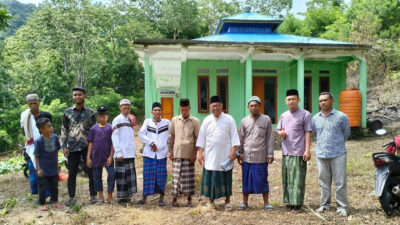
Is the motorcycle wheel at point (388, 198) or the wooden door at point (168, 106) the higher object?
the wooden door at point (168, 106)

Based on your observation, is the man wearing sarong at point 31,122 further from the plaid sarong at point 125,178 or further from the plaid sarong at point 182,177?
the plaid sarong at point 182,177

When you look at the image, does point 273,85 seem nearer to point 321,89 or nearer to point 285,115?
point 321,89

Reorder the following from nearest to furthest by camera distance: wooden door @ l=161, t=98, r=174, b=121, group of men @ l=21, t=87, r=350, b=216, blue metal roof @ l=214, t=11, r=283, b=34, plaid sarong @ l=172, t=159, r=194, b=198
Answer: group of men @ l=21, t=87, r=350, b=216 → plaid sarong @ l=172, t=159, r=194, b=198 → wooden door @ l=161, t=98, r=174, b=121 → blue metal roof @ l=214, t=11, r=283, b=34

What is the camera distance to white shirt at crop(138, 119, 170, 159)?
16.3ft

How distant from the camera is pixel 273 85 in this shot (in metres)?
13.1

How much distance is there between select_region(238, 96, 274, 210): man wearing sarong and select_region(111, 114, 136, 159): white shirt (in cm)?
176

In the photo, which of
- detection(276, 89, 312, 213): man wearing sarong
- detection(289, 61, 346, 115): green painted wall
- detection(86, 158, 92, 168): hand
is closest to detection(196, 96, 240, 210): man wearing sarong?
detection(276, 89, 312, 213): man wearing sarong

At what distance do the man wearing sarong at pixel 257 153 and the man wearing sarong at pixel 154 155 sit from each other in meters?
1.25

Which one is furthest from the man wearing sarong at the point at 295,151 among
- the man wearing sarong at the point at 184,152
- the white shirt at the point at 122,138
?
the white shirt at the point at 122,138

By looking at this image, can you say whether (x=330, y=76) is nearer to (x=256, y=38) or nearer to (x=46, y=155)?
(x=256, y=38)

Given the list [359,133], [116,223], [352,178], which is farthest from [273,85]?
[116,223]

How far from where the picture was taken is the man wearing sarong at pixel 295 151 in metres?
4.43

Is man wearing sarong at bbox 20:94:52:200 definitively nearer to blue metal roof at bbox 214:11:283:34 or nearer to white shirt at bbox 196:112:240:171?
white shirt at bbox 196:112:240:171

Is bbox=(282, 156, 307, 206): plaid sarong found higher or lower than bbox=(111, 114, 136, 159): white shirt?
lower
